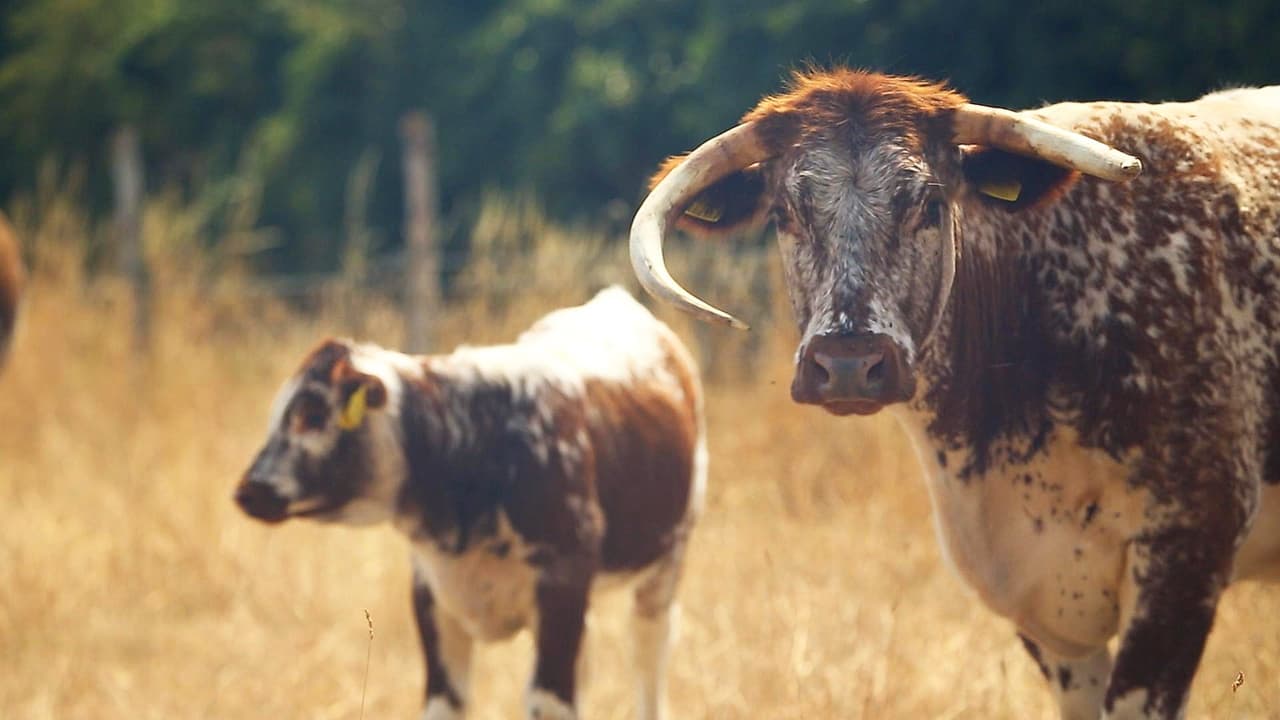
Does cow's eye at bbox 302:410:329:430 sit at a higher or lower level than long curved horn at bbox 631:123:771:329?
lower

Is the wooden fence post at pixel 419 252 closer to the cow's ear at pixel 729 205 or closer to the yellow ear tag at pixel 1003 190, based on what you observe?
the cow's ear at pixel 729 205

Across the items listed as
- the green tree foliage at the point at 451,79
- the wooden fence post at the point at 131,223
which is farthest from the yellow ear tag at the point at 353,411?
the wooden fence post at the point at 131,223

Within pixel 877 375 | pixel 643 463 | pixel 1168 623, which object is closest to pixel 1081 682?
pixel 1168 623

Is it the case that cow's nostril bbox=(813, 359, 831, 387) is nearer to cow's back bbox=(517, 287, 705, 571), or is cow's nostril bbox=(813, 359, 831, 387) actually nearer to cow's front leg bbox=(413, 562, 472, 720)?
cow's back bbox=(517, 287, 705, 571)

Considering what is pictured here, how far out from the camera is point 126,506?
783cm

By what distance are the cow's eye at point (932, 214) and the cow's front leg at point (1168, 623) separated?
0.79m

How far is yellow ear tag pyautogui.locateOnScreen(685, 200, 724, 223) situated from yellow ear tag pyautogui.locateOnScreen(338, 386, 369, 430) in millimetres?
1603

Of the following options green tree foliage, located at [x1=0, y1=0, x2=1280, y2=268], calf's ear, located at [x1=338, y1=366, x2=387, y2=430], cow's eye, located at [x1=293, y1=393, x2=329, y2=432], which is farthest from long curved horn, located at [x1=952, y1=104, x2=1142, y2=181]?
green tree foliage, located at [x1=0, y1=0, x2=1280, y2=268]

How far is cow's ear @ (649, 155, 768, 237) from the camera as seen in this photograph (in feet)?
11.6

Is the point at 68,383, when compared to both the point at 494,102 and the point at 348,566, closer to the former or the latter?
the point at 348,566

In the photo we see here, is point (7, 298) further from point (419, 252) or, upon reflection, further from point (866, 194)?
point (866, 194)

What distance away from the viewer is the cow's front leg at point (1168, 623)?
3055mm

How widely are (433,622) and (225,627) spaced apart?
2.29m

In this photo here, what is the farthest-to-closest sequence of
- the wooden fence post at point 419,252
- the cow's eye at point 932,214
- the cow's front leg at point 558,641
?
1. the wooden fence post at point 419,252
2. the cow's front leg at point 558,641
3. the cow's eye at point 932,214
